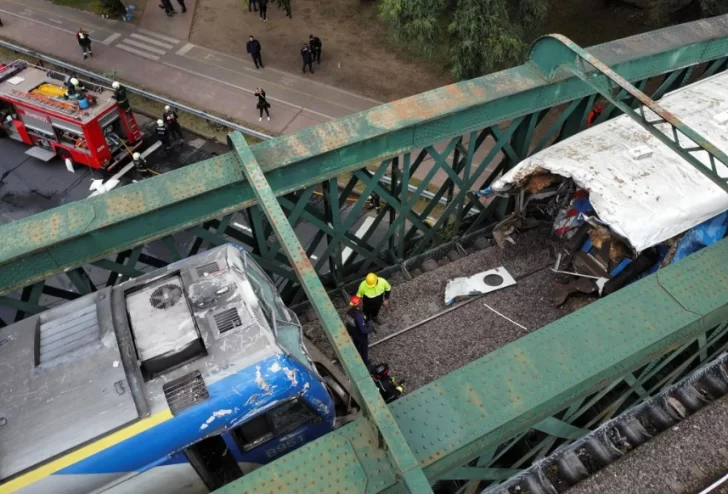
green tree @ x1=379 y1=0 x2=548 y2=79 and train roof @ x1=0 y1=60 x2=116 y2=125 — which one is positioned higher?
green tree @ x1=379 y1=0 x2=548 y2=79

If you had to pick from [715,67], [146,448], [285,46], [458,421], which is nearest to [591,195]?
[458,421]

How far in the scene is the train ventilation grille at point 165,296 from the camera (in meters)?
6.59

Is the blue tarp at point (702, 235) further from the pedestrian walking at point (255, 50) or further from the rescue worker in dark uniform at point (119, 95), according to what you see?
the pedestrian walking at point (255, 50)

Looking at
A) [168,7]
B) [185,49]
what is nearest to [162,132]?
[185,49]

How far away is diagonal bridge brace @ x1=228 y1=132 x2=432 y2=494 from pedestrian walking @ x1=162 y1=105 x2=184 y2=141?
465 inches

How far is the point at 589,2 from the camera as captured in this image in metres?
22.5

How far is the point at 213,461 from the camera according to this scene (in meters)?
6.54

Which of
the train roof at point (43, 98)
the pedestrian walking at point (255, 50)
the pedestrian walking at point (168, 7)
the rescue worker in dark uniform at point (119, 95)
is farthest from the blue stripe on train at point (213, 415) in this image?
the pedestrian walking at point (168, 7)

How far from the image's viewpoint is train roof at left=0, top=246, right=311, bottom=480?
5.56m

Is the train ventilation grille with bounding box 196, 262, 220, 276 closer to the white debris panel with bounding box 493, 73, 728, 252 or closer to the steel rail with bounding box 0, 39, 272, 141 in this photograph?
the white debris panel with bounding box 493, 73, 728, 252

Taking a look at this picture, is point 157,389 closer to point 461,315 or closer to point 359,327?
point 359,327

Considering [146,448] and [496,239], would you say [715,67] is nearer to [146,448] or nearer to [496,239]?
[496,239]

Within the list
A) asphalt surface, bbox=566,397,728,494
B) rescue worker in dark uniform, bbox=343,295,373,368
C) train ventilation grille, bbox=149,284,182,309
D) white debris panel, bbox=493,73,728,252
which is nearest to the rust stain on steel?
white debris panel, bbox=493,73,728,252

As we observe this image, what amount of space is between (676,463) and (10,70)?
19.4m
